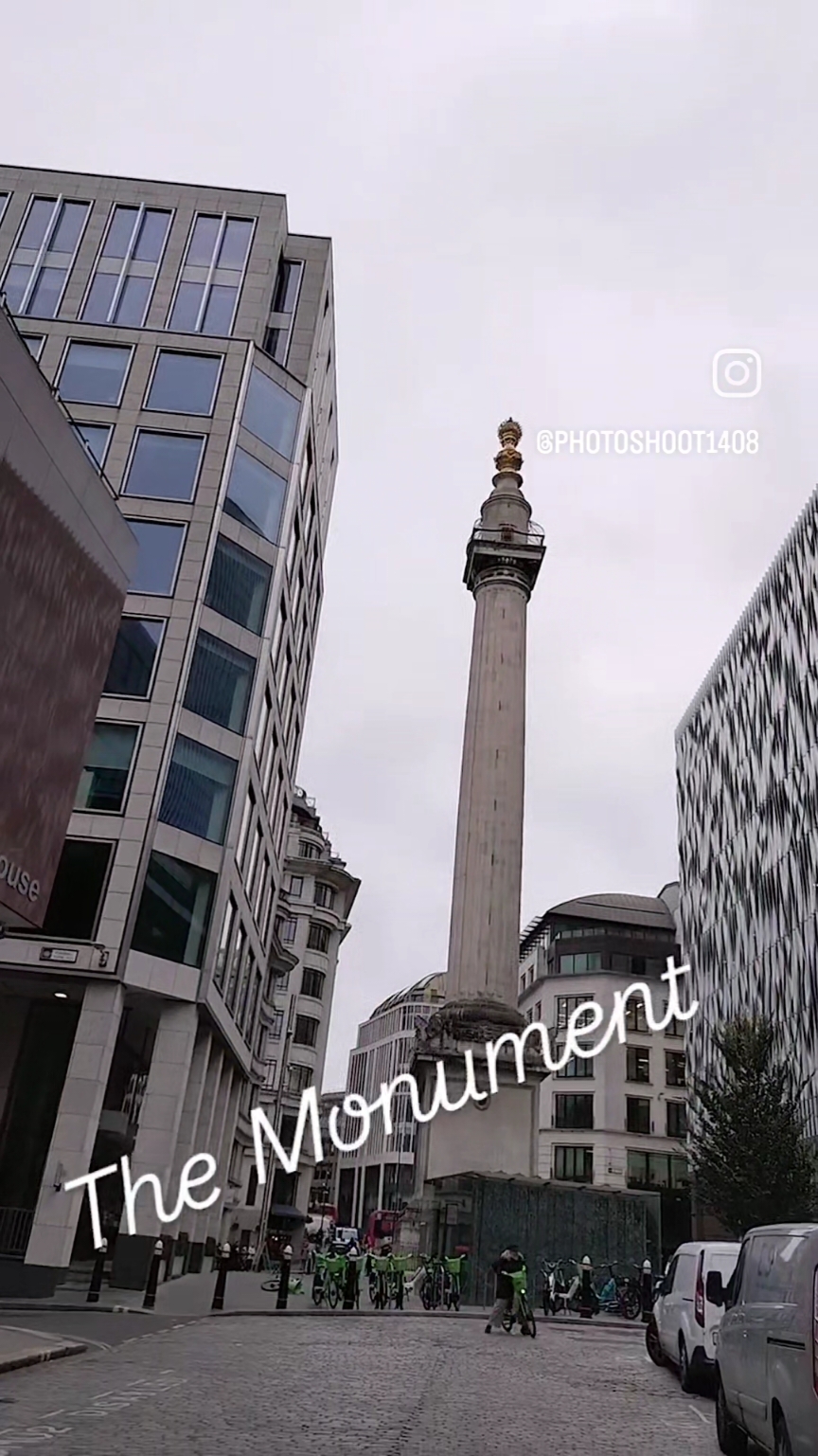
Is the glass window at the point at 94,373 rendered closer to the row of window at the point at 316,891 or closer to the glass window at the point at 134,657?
the glass window at the point at 134,657

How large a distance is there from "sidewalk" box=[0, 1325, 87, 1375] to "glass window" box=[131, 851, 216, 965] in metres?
11.8

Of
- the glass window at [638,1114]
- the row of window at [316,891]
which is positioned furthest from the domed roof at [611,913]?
the row of window at [316,891]

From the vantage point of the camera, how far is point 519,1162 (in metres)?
35.8

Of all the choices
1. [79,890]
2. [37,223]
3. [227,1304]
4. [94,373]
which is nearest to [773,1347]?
[227,1304]

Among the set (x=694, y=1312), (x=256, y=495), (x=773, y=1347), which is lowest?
(x=773, y=1347)

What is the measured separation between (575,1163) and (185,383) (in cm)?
6463

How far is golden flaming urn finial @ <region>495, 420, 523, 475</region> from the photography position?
52.8 m

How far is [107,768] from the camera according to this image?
29.6 metres

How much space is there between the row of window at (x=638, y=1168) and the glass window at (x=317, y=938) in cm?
2288

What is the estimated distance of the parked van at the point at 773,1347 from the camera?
779 centimetres

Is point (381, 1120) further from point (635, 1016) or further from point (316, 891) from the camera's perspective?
point (316, 891)

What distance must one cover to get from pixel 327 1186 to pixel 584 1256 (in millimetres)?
110155

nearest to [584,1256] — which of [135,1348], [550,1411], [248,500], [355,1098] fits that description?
[135,1348]

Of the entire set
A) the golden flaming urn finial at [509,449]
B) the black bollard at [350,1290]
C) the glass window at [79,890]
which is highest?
the golden flaming urn finial at [509,449]
